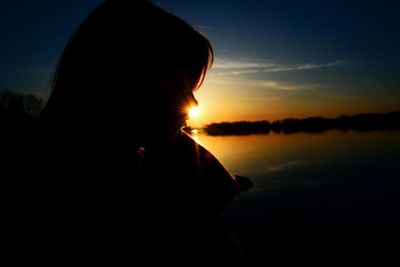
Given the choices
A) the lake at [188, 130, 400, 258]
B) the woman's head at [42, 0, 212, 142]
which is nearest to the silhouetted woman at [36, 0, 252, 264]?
the woman's head at [42, 0, 212, 142]

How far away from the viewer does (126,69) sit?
1.08 meters

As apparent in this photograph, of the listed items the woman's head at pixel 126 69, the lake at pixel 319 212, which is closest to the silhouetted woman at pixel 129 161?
the woman's head at pixel 126 69

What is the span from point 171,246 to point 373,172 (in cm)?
3281

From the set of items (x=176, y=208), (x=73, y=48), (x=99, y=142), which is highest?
(x=73, y=48)

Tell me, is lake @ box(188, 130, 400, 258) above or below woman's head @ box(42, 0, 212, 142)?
below

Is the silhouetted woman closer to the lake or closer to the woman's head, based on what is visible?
the woman's head

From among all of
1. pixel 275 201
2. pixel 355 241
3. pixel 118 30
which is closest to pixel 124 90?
pixel 118 30

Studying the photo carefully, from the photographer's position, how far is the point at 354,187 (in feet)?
78.0

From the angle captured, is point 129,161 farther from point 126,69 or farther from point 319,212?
point 319,212

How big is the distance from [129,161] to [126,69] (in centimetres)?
32

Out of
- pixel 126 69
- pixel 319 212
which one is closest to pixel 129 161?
pixel 126 69

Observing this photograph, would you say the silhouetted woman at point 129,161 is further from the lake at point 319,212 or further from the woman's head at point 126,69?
the lake at point 319,212

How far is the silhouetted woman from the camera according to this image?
100 cm

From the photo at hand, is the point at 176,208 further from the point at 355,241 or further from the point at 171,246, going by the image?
the point at 355,241
